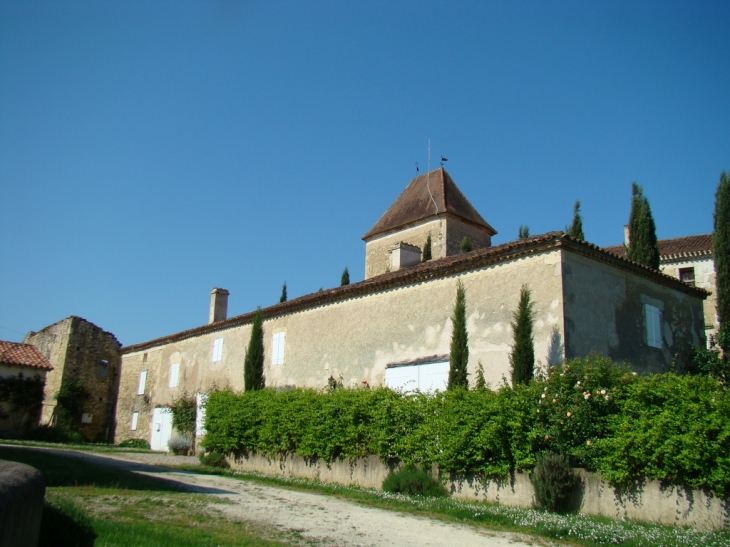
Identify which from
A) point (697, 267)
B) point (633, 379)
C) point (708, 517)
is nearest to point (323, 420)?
point (633, 379)

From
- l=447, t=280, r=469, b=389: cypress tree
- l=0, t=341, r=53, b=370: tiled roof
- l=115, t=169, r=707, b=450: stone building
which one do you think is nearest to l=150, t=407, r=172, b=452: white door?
l=115, t=169, r=707, b=450: stone building

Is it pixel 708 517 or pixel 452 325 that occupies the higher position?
pixel 452 325

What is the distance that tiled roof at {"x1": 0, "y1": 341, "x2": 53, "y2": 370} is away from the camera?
30.9 m

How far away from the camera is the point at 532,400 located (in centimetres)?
1210

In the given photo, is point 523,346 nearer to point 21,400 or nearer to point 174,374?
point 174,374

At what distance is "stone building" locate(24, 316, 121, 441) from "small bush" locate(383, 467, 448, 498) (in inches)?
1045

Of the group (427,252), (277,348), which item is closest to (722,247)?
(427,252)

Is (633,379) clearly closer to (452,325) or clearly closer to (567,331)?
(567,331)

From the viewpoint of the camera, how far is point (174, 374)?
29.7 m

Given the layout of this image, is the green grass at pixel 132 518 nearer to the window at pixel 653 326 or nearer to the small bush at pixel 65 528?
the small bush at pixel 65 528

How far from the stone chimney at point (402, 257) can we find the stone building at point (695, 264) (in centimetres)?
1327

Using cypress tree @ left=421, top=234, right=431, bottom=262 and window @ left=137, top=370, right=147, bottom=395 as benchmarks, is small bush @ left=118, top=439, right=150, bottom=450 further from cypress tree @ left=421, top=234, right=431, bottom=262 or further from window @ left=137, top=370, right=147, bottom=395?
cypress tree @ left=421, top=234, right=431, bottom=262

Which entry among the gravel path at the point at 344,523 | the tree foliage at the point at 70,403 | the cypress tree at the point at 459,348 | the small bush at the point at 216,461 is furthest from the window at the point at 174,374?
the gravel path at the point at 344,523

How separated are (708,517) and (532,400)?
3.51m
